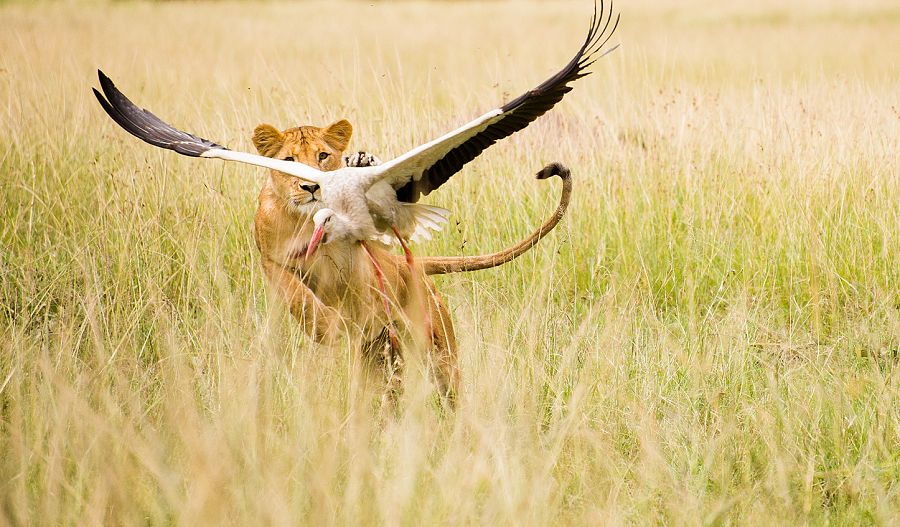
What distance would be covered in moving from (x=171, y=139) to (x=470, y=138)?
4.34 ft

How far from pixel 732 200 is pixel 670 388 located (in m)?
1.87

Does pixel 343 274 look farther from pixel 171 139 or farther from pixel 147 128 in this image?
pixel 147 128

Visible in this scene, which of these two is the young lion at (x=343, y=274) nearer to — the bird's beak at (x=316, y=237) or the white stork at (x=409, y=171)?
the white stork at (x=409, y=171)

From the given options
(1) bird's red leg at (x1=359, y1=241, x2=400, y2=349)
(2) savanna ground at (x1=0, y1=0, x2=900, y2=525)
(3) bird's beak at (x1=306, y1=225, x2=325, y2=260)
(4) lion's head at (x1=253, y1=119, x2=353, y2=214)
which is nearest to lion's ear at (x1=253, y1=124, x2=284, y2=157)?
(4) lion's head at (x1=253, y1=119, x2=353, y2=214)

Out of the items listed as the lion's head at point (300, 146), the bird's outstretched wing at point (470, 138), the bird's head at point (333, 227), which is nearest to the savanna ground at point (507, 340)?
the bird's head at point (333, 227)

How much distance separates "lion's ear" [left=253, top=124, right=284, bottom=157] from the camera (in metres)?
4.28

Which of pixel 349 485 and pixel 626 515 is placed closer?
pixel 349 485

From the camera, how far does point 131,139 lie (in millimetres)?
6609

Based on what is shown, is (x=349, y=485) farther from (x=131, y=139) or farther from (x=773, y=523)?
(x=131, y=139)

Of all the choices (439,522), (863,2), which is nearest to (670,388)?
(439,522)

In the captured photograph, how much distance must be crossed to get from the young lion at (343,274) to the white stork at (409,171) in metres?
0.20

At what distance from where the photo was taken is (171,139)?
4.11m

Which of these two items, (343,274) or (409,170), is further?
(343,274)

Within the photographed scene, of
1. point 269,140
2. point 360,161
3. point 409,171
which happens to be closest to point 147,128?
point 269,140
